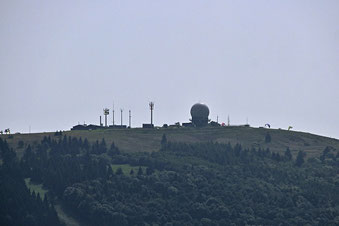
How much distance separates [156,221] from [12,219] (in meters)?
34.9

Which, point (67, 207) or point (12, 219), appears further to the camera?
point (67, 207)

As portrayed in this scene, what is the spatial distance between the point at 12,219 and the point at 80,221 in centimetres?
1667

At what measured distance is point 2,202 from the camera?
193 m

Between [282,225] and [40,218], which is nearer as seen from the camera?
[40,218]

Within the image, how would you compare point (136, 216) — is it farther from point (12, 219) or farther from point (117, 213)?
point (12, 219)

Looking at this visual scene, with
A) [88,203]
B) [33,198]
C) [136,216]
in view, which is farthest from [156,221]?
[33,198]

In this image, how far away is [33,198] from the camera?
19600 centimetres

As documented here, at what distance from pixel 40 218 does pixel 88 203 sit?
13.7m

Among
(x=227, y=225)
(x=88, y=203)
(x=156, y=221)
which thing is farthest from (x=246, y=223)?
(x=88, y=203)

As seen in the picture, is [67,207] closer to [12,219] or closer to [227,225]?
[12,219]

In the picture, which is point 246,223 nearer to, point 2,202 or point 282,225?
point 282,225

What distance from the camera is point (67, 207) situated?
19875 centimetres

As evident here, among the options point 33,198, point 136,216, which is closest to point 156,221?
point 136,216

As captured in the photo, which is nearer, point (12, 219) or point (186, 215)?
point (12, 219)
